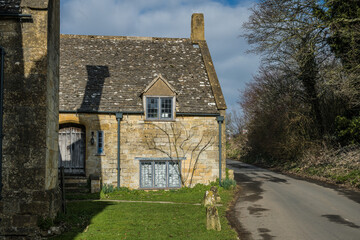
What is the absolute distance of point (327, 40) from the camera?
23172 mm

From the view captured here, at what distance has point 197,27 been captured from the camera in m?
24.7

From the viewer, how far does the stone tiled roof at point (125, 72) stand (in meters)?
19.4

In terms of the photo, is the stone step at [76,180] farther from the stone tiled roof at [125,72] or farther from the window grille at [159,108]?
the window grille at [159,108]

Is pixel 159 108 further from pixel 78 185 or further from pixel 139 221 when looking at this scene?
pixel 139 221

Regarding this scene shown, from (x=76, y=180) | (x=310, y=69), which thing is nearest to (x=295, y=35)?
(x=310, y=69)

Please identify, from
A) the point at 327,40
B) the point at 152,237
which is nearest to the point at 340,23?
the point at 327,40

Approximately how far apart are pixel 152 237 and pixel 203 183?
1017cm

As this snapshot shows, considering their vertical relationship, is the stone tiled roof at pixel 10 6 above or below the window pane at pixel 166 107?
above

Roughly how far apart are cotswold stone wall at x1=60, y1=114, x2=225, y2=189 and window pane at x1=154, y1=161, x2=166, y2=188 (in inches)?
20.9

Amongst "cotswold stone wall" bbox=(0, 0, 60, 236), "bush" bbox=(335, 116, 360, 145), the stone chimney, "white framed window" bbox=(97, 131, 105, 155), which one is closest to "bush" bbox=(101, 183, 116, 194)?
"white framed window" bbox=(97, 131, 105, 155)

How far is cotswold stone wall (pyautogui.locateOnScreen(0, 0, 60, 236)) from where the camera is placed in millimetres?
9227

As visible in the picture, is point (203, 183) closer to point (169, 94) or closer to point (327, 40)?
point (169, 94)

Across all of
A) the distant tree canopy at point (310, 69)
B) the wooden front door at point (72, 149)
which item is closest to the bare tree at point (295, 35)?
the distant tree canopy at point (310, 69)

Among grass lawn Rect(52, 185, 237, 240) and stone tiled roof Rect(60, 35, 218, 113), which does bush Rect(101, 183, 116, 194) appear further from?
stone tiled roof Rect(60, 35, 218, 113)
